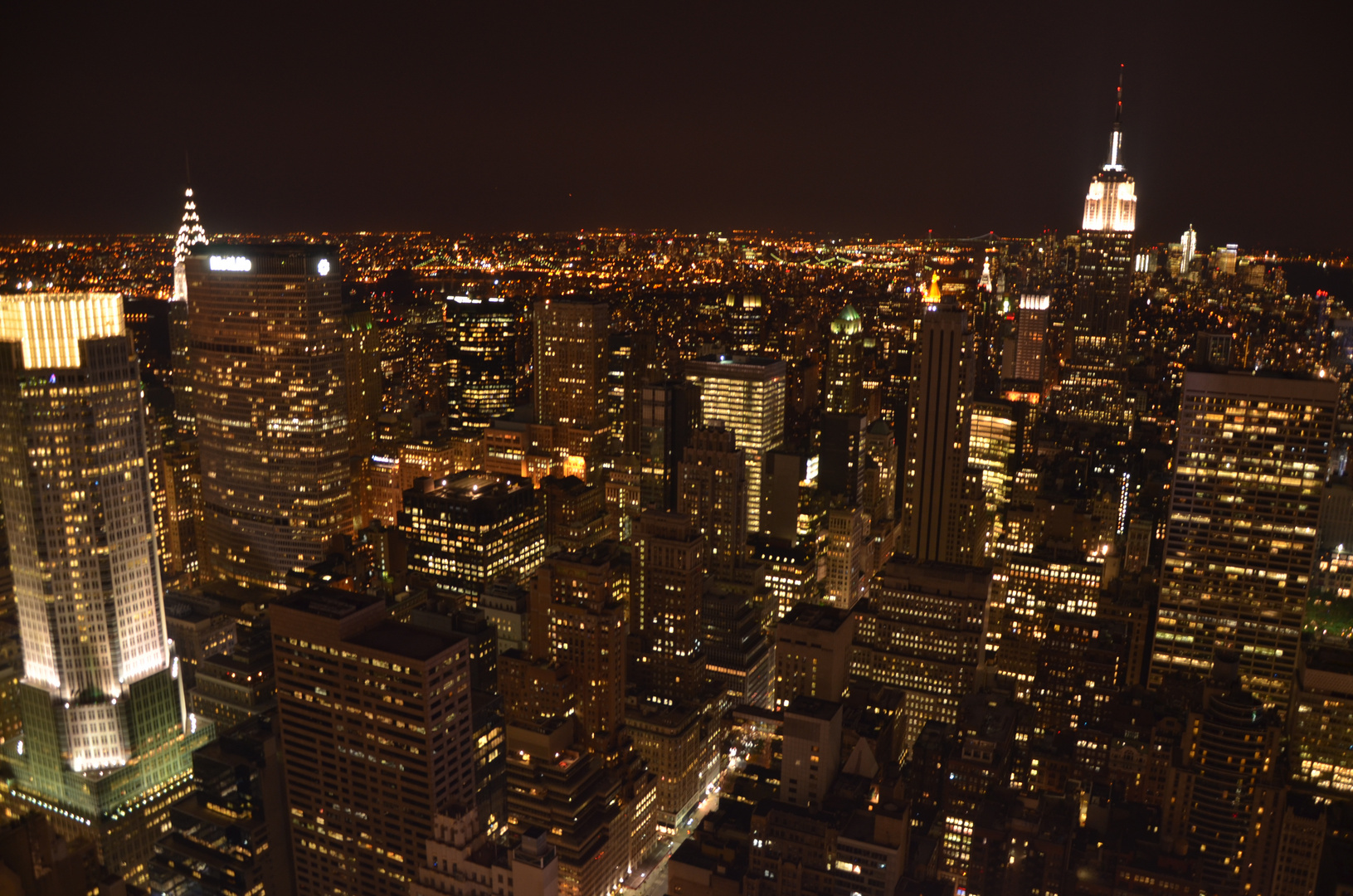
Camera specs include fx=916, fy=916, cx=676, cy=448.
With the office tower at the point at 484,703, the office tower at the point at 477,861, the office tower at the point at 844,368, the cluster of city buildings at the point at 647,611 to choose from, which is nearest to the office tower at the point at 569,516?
the cluster of city buildings at the point at 647,611

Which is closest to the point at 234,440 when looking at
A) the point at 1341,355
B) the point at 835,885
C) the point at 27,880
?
the point at 835,885

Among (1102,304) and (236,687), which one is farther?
(1102,304)

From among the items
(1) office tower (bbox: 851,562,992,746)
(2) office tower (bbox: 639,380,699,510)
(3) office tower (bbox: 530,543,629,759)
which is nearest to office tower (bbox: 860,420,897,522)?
(2) office tower (bbox: 639,380,699,510)

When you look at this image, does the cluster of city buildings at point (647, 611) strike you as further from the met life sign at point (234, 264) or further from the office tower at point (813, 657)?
the met life sign at point (234, 264)

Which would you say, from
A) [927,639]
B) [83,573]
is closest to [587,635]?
[927,639]

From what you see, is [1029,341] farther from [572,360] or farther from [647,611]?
[647,611]

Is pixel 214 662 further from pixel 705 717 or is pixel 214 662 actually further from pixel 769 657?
pixel 769 657
